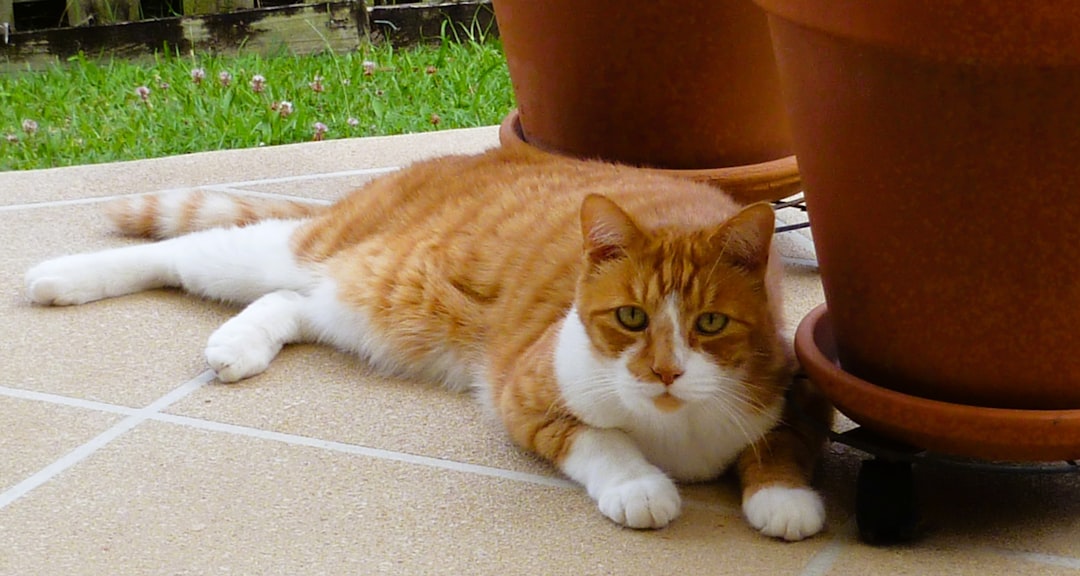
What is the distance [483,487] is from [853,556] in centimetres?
64

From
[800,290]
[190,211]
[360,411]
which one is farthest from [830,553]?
[190,211]

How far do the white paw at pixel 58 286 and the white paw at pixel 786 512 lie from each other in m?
1.73

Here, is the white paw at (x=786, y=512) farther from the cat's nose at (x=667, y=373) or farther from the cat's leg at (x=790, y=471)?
the cat's nose at (x=667, y=373)

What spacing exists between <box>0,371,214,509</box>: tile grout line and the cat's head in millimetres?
928

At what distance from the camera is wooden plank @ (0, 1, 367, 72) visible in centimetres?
550

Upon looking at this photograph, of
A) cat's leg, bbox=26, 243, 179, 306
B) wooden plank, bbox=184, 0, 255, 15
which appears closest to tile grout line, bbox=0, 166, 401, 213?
cat's leg, bbox=26, 243, 179, 306

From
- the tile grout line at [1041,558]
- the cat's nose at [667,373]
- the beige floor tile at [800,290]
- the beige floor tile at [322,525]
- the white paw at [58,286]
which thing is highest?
the cat's nose at [667,373]

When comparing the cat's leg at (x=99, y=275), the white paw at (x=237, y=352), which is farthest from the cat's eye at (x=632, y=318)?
the cat's leg at (x=99, y=275)

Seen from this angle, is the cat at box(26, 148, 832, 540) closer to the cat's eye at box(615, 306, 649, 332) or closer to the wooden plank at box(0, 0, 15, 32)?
the cat's eye at box(615, 306, 649, 332)

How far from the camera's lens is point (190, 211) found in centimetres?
340

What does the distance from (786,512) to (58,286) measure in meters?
1.83

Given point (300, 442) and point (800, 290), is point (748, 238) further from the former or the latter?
point (800, 290)

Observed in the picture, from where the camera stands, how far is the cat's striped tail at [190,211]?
3314 mm

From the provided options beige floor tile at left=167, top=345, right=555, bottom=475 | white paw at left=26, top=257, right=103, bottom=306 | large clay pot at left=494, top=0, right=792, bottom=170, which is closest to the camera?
Result: beige floor tile at left=167, top=345, right=555, bottom=475
